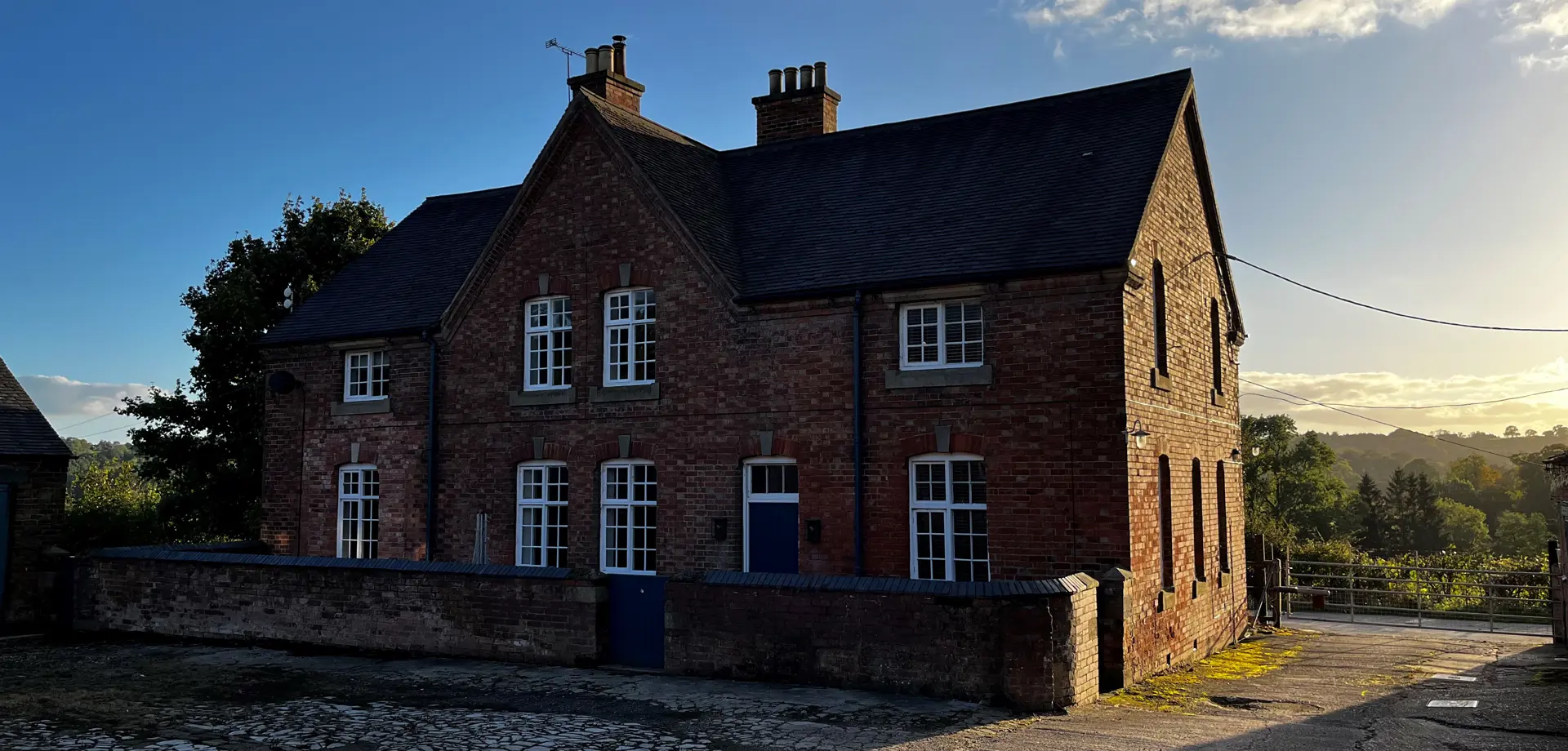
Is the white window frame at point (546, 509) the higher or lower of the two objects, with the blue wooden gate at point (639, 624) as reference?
higher

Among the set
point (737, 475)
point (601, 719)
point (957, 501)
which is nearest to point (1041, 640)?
point (957, 501)

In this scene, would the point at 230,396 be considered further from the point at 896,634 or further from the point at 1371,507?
the point at 1371,507

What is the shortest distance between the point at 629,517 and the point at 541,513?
6.36 feet

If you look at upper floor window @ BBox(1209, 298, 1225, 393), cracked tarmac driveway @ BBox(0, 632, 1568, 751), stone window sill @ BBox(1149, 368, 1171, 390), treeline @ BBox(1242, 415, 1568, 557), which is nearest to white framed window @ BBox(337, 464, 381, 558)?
cracked tarmac driveway @ BBox(0, 632, 1568, 751)

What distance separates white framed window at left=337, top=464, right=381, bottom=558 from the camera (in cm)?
2152

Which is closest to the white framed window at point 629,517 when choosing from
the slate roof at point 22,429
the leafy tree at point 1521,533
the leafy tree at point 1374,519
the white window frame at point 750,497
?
the white window frame at point 750,497

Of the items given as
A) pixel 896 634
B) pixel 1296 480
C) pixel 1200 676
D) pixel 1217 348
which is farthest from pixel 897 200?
pixel 1296 480

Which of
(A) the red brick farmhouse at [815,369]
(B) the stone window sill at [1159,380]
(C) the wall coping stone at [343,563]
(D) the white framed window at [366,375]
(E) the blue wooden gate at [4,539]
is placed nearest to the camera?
(A) the red brick farmhouse at [815,369]

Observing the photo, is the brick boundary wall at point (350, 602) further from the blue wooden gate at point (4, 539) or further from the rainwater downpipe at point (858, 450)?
the rainwater downpipe at point (858, 450)

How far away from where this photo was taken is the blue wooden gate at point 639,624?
15492 mm

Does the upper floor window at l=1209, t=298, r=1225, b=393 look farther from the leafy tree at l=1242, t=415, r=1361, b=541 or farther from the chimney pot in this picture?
the leafy tree at l=1242, t=415, r=1361, b=541

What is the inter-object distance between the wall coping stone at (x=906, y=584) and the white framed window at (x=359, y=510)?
9.75 m

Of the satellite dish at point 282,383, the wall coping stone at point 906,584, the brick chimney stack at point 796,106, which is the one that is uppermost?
the brick chimney stack at point 796,106

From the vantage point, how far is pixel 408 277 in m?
23.5
